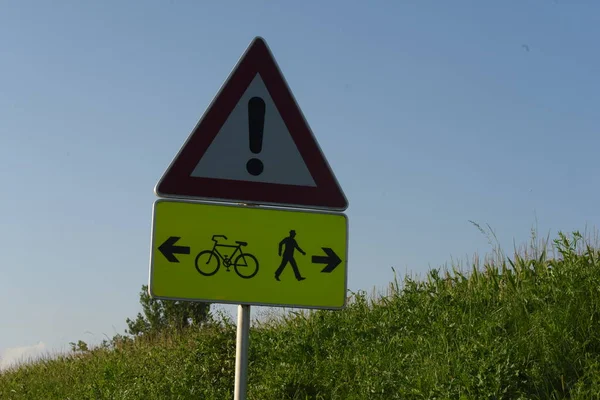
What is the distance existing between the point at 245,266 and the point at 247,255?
7cm

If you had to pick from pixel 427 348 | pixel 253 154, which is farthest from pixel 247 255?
Answer: pixel 427 348

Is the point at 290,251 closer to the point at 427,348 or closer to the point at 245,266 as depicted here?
the point at 245,266

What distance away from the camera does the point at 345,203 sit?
4.45m

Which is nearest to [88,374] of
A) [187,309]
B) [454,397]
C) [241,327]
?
[187,309]

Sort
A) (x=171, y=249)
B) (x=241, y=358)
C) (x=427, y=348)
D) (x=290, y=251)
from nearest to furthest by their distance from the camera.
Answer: (x=241, y=358), (x=171, y=249), (x=290, y=251), (x=427, y=348)

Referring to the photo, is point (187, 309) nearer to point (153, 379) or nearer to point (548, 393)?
point (153, 379)

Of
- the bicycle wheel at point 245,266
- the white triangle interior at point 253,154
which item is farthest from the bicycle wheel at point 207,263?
the white triangle interior at point 253,154

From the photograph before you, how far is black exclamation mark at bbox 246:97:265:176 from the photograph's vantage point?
4.33 metres

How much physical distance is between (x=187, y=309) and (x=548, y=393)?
41.0 ft

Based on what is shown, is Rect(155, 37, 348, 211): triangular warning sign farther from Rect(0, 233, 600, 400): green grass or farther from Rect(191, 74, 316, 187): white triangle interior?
Rect(0, 233, 600, 400): green grass

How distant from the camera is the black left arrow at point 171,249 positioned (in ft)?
13.8

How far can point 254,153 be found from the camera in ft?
14.3

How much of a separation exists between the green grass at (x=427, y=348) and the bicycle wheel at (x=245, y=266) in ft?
8.63

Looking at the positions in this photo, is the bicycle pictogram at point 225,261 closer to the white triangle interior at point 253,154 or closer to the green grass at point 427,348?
the white triangle interior at point 253,154
